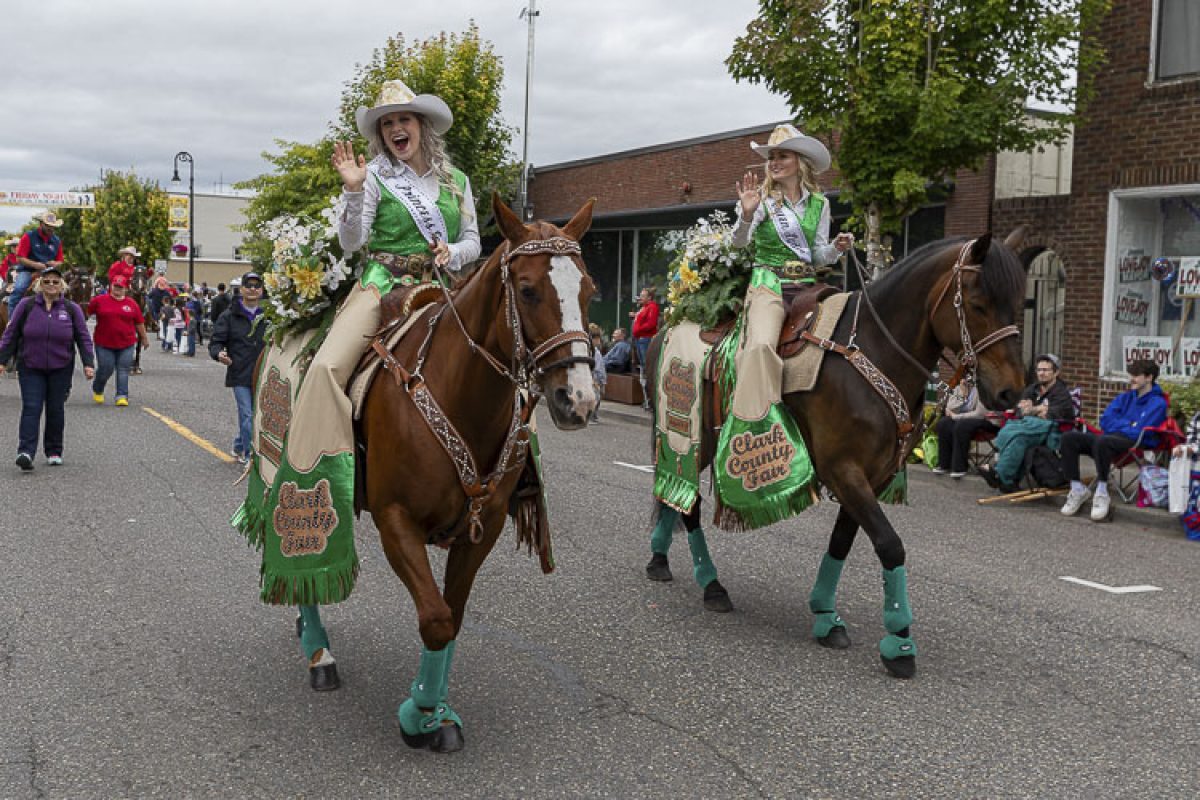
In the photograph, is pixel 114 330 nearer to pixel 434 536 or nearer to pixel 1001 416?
pixel 1001 416

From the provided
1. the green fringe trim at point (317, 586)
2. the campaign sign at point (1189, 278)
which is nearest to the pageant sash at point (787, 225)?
the green fringe trim at point (317, 586)

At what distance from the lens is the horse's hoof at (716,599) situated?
6.33 metres

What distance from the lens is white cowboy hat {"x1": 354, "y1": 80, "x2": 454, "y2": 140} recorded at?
4902 millimetres

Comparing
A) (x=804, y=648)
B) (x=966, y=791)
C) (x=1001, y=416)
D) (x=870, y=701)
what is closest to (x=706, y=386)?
(x=804, y=648)

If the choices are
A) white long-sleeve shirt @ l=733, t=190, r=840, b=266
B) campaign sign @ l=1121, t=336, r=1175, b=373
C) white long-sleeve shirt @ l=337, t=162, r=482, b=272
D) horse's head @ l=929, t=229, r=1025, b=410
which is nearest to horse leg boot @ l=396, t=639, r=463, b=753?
white long-sleeve shirt @ l=337, t=162, r=482, b=272

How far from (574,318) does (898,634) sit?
256 cm

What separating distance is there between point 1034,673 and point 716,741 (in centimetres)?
188

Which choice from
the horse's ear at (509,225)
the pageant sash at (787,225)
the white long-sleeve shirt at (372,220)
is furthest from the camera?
the pageant sash at (787,225)

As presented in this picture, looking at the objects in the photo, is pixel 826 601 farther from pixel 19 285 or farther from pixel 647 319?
pixel 19 285

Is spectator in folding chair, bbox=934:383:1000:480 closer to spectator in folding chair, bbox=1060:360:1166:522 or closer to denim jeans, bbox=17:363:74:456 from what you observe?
spectator in folding chair, bbox=1060:360:1166:522

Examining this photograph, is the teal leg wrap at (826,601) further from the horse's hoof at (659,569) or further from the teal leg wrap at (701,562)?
the horse's hoof at (659,569)

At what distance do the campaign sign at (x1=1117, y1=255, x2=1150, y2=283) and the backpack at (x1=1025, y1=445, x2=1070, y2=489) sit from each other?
4048 millimetres

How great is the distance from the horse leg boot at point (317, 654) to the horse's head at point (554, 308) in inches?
74.4

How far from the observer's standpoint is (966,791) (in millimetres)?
3980
